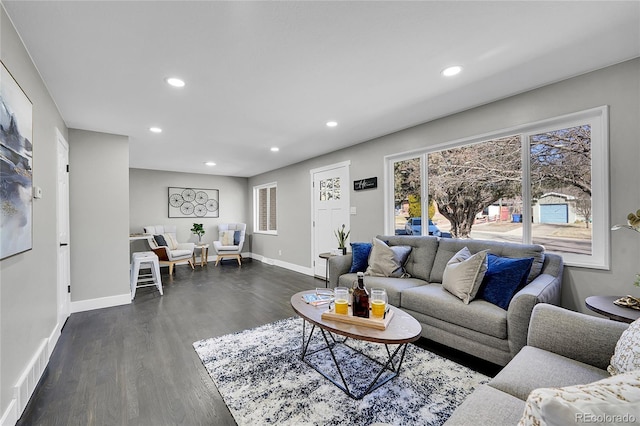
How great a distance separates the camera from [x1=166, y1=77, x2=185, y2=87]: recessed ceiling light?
2293 mm

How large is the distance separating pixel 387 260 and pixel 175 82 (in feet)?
8.84

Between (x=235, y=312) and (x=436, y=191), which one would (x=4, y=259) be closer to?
(x=235, y=312)

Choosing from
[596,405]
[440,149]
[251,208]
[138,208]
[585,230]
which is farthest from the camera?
[251,208]

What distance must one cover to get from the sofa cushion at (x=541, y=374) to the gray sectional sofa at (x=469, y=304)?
1.73ft

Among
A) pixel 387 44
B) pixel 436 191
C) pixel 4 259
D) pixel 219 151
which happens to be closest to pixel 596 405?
pixel 387 44

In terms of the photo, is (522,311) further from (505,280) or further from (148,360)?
(148,360)

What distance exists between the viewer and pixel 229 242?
6.84 meters

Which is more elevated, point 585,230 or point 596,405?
point 585,230

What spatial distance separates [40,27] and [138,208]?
215 inches

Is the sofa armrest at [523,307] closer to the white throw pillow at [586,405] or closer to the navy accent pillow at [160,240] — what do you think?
the white throw pillow at [586,405]

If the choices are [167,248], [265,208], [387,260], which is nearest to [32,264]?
[387,260]

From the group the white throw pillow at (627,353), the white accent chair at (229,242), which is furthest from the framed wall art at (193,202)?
the white throw pillow at (627,353)

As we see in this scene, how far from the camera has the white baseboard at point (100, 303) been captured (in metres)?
3.45

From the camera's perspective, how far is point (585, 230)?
7.68ft
